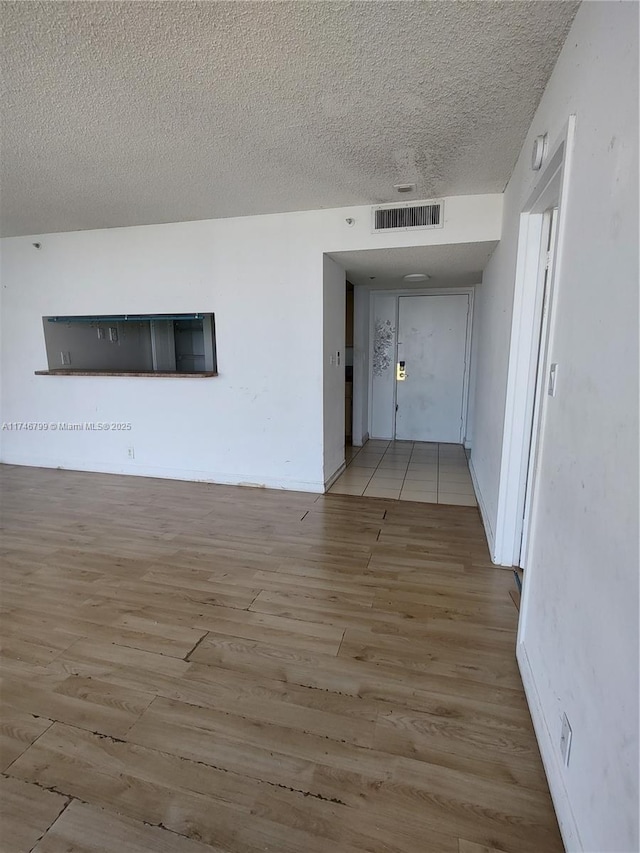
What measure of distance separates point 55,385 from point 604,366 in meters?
4.83

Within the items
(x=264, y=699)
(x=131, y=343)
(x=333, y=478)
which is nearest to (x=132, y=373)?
(x=131, y=343)

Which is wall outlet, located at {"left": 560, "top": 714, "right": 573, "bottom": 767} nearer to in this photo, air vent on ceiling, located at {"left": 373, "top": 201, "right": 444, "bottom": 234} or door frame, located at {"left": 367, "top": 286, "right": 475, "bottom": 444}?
air vent on ceiling, located at {"left": 373, "top": 201, "right": 444, "bottom": 234}

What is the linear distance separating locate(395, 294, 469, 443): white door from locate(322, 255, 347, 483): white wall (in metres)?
1.69

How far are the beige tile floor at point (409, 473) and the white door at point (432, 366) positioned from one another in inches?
11.8

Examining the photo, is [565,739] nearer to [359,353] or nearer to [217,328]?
[217,328]

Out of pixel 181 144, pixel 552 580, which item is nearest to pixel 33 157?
pixel 181 144

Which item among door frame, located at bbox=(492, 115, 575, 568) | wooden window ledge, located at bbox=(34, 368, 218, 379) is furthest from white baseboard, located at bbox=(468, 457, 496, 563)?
wooden window ledge, located at bbox=(34, 368, 218, 379)

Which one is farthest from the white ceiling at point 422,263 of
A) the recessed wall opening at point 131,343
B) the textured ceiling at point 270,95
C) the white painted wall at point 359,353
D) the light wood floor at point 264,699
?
the light wood floor at point 264,699

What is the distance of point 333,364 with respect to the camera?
388 cm

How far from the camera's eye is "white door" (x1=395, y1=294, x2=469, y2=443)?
539cm

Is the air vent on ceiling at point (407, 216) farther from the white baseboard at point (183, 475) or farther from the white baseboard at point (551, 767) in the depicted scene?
the white baseboard at point (551, 767)

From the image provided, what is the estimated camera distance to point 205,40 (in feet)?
4.93

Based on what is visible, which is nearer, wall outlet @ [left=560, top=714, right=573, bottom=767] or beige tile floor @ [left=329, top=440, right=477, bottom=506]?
wall outlet @ [left=560, top=714, right=573, bottom=767]

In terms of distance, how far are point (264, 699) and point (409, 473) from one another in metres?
3.05
